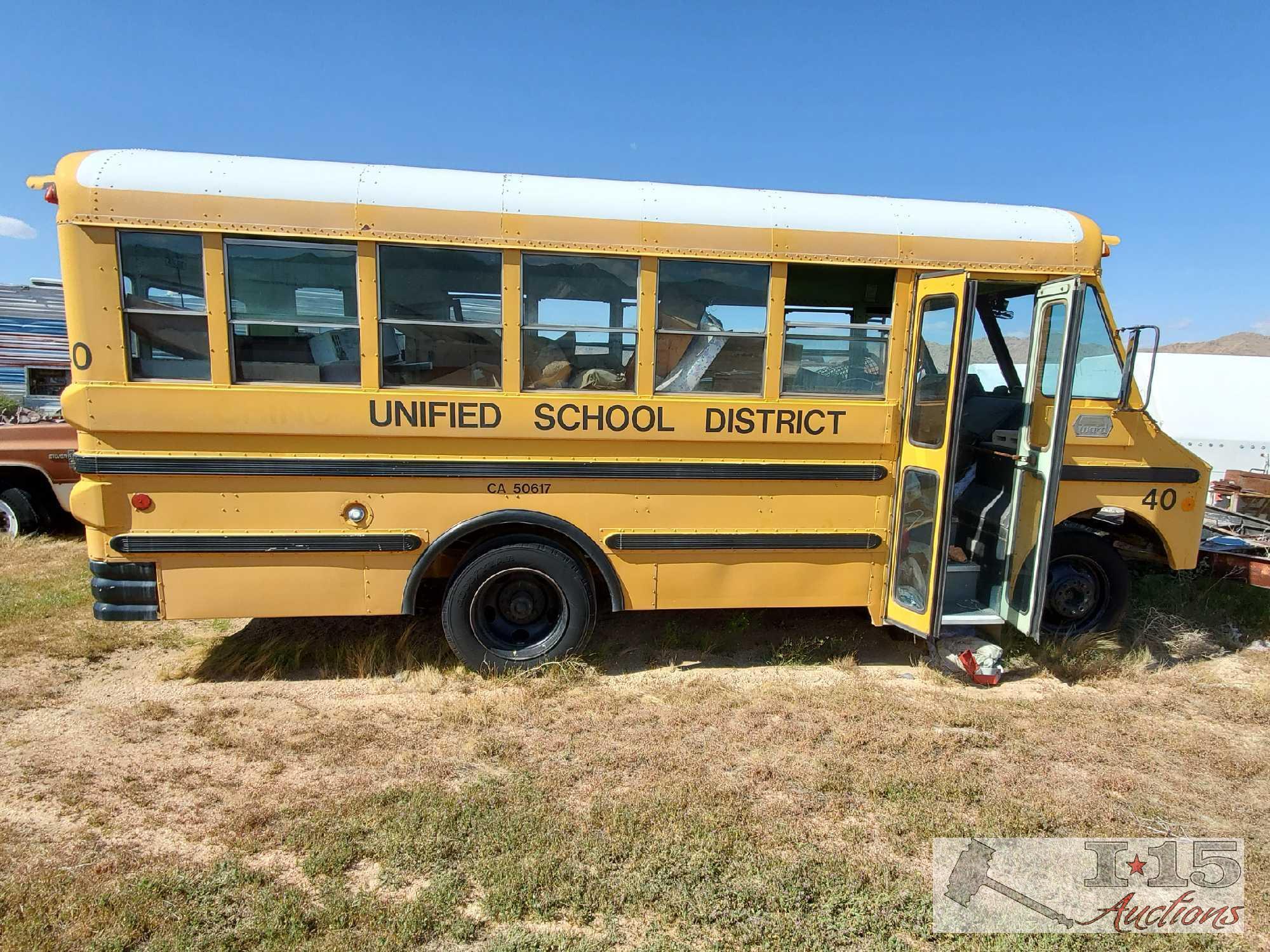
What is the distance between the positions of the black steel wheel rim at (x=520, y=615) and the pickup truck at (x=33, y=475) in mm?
5064

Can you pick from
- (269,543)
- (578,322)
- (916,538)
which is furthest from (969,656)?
(269,543)

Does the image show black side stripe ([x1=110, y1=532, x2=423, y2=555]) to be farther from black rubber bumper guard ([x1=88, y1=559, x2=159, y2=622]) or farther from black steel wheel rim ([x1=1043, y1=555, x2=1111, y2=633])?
black steel wheel rim ([x1=1043, y1=555, x2=1111, y2=633])

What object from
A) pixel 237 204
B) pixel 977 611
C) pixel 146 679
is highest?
pixel 237 204

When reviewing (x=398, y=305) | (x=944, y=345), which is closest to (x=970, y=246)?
(x=944, y=345)

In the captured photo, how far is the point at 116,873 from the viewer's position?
249cm

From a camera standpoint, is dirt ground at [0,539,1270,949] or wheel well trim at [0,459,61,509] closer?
dirt ground at [0,539,1270,949]

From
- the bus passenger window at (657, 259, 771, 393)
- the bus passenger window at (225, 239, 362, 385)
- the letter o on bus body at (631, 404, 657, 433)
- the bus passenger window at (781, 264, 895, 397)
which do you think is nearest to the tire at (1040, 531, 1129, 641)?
the bus passenger window at (781, 264, 895, 397)

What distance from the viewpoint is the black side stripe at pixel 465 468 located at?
145 inches

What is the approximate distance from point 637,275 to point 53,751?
3.66 m

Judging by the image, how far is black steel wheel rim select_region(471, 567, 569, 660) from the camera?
164 inches

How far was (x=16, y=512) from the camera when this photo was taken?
682cm

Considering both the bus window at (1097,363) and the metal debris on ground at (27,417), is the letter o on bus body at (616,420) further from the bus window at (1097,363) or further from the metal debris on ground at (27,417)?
the metal debris on ground at (27,417)

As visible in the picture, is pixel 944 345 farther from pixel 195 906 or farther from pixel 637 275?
pixel 195 906

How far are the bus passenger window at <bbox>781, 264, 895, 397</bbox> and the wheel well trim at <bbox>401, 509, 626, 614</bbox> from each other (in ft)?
4.70
